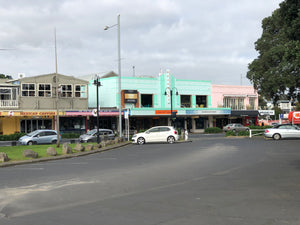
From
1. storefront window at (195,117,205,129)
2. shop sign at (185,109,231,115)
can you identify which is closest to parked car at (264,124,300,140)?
shop sign at (185,109,231,115)

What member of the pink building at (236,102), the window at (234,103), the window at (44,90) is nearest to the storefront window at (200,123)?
the pink building at (236,102)

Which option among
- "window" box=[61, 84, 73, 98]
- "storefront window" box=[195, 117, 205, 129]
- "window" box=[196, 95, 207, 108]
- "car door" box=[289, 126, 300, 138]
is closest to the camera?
"car door" box=[289, 126, 300, 138]

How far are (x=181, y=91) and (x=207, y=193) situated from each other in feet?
164

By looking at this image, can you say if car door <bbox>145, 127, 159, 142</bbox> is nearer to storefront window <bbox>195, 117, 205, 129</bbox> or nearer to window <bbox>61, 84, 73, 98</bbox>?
window <bbox>61, 84, 73, 98</bbox>

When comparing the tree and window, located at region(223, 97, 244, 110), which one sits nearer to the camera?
the tree

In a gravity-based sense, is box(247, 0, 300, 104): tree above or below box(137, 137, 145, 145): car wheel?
above

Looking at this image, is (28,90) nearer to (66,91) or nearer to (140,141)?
(66,91)

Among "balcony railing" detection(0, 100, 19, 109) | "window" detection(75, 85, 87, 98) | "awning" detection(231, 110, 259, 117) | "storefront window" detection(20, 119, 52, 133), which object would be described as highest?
"window" detection(75, 85, 87, 98)

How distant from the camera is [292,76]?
112 feet

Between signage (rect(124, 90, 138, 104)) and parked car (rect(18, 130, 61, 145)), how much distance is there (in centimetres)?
2137

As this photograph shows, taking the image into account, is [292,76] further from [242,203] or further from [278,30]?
[242,203]

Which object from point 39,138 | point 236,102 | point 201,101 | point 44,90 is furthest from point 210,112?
point 39,138

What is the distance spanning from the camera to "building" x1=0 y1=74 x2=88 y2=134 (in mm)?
43250

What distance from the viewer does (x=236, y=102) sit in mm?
64688
